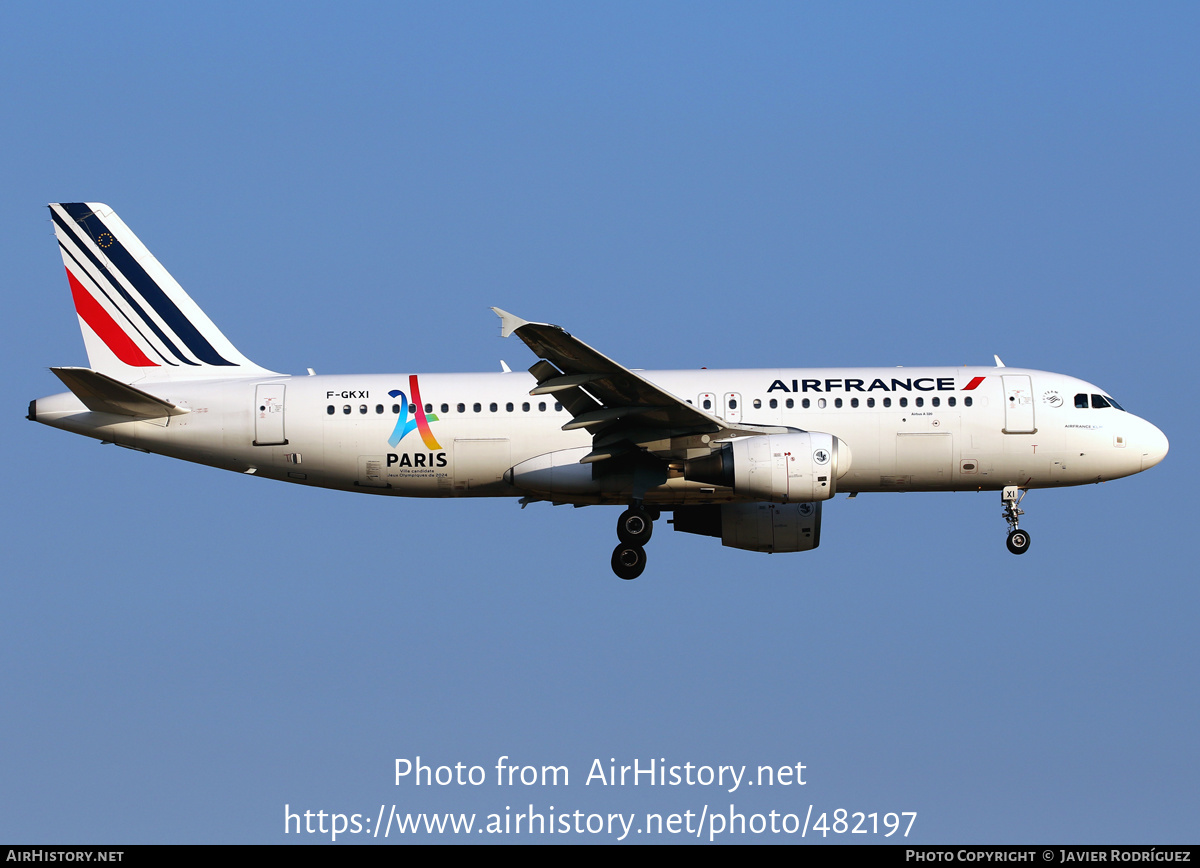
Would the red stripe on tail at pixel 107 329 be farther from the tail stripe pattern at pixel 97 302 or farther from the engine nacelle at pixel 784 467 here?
the engine nacelle at pixel 784 467

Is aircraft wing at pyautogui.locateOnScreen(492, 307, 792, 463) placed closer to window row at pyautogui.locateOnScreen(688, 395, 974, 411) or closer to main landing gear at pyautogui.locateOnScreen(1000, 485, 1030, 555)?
window row at pyautogui.locateOnScreen(688, 395, 974, 411)

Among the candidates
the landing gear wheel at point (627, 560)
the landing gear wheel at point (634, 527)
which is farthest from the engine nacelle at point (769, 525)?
the landing gear wheel at point (627, 560)

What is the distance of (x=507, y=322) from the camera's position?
2758cm

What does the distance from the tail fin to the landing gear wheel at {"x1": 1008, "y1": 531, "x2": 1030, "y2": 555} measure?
19.1 metres

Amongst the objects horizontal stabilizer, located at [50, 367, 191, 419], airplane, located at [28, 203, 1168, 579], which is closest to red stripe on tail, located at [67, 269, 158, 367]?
airplane, located at [28, 203, 1168, 579]

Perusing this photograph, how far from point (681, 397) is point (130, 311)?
1439 cm

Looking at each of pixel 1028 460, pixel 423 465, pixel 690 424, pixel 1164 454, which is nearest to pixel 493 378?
pixel 423 465

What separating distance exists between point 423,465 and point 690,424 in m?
6.57

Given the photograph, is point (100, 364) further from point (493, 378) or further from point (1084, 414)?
point (1084, 414)

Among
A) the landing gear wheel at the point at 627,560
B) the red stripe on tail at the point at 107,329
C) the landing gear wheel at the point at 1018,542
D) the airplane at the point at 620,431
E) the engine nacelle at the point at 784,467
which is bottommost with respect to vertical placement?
the landing gear wheel at the point at 627,560

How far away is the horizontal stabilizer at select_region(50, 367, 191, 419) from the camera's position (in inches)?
1270

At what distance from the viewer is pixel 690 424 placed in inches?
1265

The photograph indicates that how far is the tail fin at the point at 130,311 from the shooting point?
118ft

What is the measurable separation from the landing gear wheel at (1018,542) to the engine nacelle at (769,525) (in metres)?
4.69
